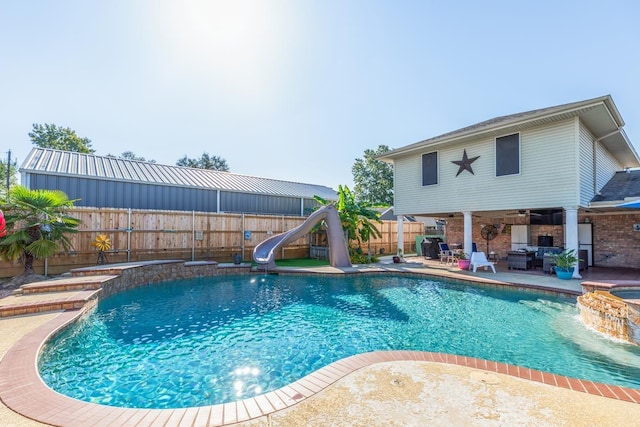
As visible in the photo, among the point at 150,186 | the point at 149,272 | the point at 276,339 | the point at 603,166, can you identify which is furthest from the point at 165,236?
the point at 603,166

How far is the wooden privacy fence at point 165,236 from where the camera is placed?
1046cm

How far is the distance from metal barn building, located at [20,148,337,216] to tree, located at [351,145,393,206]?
434 inches

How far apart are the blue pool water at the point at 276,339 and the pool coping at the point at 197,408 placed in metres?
0.52

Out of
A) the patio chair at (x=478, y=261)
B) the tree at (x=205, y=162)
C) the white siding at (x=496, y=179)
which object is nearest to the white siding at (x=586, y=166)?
the white siding at (x=496, y=179)

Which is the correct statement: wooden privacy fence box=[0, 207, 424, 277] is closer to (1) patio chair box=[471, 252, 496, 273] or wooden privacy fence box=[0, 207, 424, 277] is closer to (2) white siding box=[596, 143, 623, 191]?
(1) patio chair box=[471, 252, 496, 273]

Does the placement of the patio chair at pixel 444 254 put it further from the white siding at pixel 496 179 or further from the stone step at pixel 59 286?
the stone step at pixel 59 286

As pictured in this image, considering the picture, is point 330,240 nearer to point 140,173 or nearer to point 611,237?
point 140,173

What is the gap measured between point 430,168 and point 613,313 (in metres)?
9.09

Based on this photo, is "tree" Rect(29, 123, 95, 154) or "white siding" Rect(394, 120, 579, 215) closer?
"white siding" Rect(394, 120, 579, 215)

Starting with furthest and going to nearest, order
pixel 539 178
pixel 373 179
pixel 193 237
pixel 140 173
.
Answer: pixel 373 179 < pixel 140 173 < pixel 193 237 < pixel 539 178

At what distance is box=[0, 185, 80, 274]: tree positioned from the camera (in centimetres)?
818

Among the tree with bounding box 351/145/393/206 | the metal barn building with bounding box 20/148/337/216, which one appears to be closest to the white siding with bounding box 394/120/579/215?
the metal barn building with bounding box 20/148/337/216

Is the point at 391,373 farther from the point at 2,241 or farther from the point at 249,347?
the point at 2,241

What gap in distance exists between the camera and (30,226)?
326 inches
